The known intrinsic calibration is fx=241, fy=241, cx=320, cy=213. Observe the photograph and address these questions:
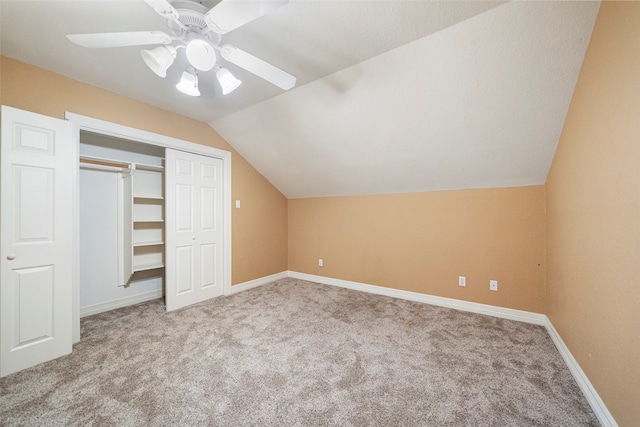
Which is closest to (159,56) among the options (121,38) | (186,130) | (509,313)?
(121,38)

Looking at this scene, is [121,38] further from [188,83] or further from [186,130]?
[186,130]

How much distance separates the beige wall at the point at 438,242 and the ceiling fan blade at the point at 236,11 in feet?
9.28

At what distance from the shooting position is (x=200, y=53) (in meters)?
1.22

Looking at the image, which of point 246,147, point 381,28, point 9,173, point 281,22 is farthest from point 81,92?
point 381,28

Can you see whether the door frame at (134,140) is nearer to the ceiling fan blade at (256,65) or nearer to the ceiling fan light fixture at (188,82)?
the ceiling fan light fixture at (188,82)

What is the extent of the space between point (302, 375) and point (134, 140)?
288cm

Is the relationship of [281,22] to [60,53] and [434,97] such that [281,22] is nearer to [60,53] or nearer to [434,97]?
[434,97]

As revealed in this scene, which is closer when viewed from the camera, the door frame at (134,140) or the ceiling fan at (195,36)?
the ceiling fan at (195,36)

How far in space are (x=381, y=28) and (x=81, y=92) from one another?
2.76 m

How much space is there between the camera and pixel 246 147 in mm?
3520

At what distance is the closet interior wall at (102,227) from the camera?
2838mm

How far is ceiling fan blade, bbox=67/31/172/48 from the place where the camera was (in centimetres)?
119

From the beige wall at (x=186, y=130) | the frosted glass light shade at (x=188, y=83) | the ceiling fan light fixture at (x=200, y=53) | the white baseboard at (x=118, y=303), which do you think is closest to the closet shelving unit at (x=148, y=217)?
the white baseboard at (x=118, y=303)

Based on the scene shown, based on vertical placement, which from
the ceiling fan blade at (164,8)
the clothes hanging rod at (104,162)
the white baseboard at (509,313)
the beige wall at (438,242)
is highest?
the ceiling fan blade at (164,8)
